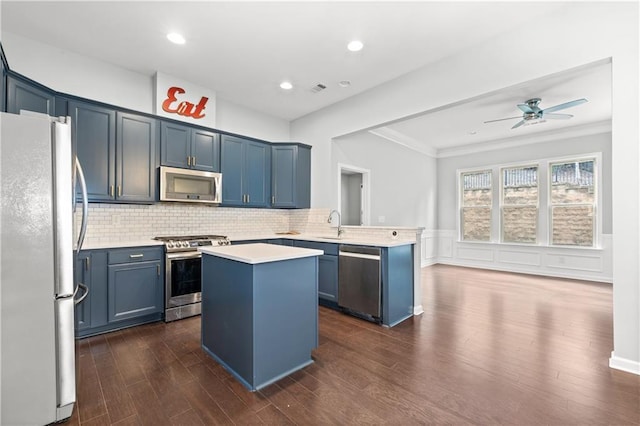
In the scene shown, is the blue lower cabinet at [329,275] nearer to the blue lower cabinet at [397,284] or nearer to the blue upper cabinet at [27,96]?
the blue lower cabinet at [397,284]

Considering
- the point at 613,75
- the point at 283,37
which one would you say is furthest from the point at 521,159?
the point at 283,37

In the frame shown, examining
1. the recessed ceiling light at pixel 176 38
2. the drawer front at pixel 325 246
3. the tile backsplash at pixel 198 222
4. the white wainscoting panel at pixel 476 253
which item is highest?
the recessed ceiling light at pixel 176 38

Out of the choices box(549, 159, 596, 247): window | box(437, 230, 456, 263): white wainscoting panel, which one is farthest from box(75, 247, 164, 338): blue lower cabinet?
box(549, 159, 596, 247): window

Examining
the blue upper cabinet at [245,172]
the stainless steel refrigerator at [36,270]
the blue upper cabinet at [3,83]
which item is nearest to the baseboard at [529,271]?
the blue upper cabinet at [245,172]

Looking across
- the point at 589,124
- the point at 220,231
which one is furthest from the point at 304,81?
the point at 589,124

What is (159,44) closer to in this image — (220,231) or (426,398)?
(220,231)

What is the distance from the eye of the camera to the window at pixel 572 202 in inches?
223

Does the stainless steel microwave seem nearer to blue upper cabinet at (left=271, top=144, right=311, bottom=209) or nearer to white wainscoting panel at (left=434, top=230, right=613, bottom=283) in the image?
blue upper cabinet at (left=271, top=144, right=311, bottom=209)

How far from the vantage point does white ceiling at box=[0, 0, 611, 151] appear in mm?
2545

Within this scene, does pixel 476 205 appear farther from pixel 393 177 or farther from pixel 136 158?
pixel 136 158

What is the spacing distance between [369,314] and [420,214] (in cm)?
438

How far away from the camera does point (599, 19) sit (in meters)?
2.34

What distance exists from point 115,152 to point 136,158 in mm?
214

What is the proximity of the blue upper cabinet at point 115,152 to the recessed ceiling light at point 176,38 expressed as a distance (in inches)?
40.3
